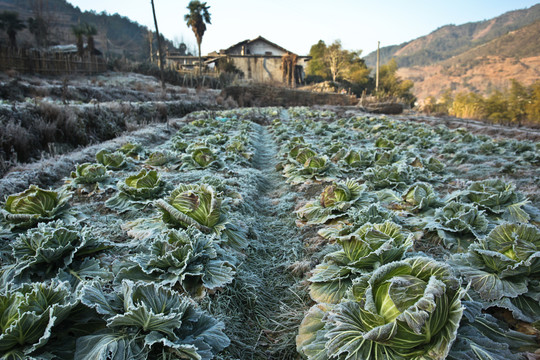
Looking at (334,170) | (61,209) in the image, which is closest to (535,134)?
(334,170)

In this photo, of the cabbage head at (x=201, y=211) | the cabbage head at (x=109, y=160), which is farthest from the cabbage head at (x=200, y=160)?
the cabbage head at (x=201, y=211)

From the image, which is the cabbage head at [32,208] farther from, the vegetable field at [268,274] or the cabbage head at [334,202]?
the cabbage head at [334,202]

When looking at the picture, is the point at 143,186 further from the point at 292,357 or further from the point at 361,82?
the point at 361,82

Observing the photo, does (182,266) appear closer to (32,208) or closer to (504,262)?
(32,208)

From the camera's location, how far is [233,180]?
16.4 feet

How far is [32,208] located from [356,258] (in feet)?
11.2

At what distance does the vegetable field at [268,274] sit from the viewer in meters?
1.52

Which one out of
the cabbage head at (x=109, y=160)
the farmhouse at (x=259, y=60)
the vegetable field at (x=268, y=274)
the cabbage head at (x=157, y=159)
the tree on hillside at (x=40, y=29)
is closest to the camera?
the vegetable field at (x=268, y=274)

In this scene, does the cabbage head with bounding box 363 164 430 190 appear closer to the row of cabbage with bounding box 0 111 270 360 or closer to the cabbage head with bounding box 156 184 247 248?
the row of cabbage with bounding box 0 111 270 360

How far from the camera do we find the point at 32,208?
3.12 meters

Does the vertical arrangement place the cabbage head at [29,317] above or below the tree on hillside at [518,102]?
below

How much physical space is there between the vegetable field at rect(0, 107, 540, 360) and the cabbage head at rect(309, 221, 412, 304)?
0.04ft

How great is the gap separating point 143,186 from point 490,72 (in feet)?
505

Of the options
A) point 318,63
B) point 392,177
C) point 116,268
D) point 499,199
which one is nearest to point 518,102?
point 392,177
